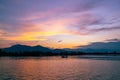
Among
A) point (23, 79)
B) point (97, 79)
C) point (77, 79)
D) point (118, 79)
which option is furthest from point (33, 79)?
point (118, 79)

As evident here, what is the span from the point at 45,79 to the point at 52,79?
1.29 metres

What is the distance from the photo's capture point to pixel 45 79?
127 ft

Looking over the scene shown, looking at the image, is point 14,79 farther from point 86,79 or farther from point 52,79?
point 86,79

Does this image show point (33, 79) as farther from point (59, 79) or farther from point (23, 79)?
point (59, 79)

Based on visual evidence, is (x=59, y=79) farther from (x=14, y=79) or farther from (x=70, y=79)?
(x=14, y=79)

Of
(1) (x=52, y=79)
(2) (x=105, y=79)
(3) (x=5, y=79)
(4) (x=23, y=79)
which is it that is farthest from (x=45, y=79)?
(2) (x=105, y=79)

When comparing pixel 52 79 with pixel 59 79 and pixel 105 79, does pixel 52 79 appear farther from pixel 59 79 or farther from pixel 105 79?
pixel 105 79

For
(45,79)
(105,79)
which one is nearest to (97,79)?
(105,79)

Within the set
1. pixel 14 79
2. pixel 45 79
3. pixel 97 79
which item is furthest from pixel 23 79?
pixel 97 79

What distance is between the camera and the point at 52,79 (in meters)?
38.7

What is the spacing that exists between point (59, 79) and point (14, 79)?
8.14 metres

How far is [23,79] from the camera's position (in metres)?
38.2

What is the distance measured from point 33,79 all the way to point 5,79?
4.96 metres

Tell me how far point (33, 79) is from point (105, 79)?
12950 millimetres
